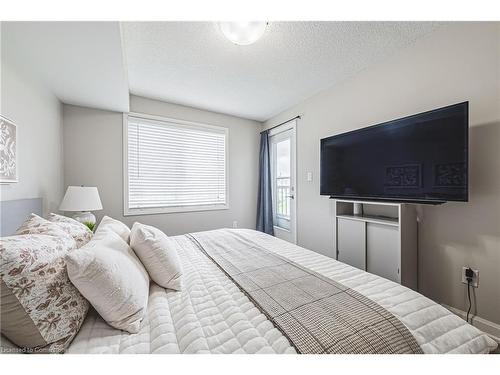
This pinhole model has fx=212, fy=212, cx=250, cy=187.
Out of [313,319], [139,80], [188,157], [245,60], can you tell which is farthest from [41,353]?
[188,157]

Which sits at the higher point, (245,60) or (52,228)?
(245,60)

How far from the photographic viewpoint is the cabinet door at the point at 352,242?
2152 mm

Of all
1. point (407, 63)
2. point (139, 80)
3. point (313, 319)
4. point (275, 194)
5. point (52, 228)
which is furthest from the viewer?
point (275, 194)

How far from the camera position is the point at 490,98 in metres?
1.52

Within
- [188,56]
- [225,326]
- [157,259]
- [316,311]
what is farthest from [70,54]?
[316,311]

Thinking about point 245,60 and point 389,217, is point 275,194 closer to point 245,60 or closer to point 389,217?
point 389,217

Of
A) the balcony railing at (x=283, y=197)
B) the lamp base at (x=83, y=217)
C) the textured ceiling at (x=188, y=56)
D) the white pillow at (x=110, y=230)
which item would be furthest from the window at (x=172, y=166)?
the white pillow at (x=110, y=230)

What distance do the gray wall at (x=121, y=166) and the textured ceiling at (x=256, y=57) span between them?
56cm

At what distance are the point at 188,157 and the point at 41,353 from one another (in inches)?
117

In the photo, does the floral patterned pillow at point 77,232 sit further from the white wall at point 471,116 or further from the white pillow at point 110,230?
the white wall at point 471,116

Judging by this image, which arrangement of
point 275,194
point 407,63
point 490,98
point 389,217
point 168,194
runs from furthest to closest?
point 275,194, point 168,194, point 389,217, point 407,63, point 490,98

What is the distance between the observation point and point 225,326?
82 cm

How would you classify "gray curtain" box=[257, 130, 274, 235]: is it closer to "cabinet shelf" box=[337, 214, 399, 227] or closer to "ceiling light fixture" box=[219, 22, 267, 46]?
"cabinet shelf" box=[337, 214, 399, 227]

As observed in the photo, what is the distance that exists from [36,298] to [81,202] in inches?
74.5
